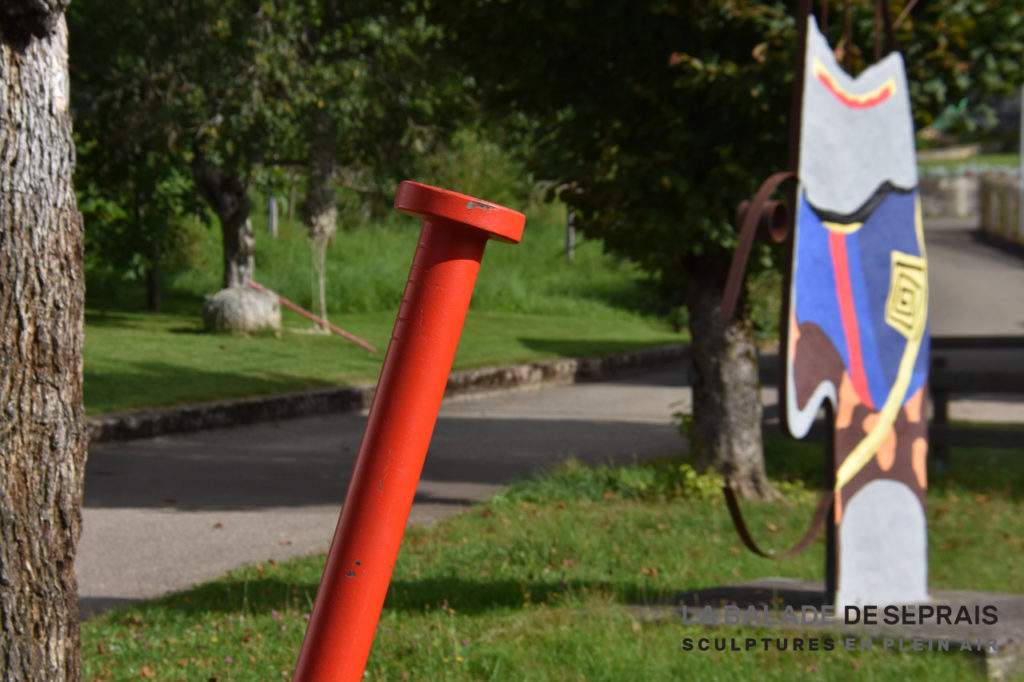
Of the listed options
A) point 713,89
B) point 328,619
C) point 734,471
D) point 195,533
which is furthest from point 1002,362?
point 328,619

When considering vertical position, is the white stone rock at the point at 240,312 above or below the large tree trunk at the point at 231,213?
below

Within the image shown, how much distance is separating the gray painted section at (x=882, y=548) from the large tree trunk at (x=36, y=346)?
3314 mm

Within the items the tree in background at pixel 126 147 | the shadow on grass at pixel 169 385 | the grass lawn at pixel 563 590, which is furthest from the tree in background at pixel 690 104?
the tree in background at pixel 126 147

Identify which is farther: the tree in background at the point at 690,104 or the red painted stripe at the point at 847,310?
the tree in background at the point at 690,104

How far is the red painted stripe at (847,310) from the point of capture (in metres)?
5.75

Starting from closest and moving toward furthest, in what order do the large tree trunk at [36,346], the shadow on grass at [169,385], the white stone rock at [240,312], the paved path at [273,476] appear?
the large tree trunk at [36,346], the paved path at [273,476], the shadow on grass at [169,385], the white stone rock at [240,312]

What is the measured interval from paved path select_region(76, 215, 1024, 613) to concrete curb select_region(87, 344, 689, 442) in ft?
0.53

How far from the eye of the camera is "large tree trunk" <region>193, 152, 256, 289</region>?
22.1 meters

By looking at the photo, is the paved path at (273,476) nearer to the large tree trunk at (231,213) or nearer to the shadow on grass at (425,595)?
the shadow on grass at (425,595)

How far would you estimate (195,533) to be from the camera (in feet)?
28.5

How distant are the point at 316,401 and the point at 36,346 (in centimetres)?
1194

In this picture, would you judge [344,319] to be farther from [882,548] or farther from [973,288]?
[882,548]

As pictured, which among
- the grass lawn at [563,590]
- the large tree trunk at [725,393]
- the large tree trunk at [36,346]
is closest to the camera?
the large tree trunk at [36,346]

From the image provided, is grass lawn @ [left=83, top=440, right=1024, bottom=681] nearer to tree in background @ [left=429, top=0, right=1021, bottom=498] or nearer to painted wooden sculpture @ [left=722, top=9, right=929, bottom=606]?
painted wooden sculpture @ [left=722, top=9, right=929, bottom=606]
